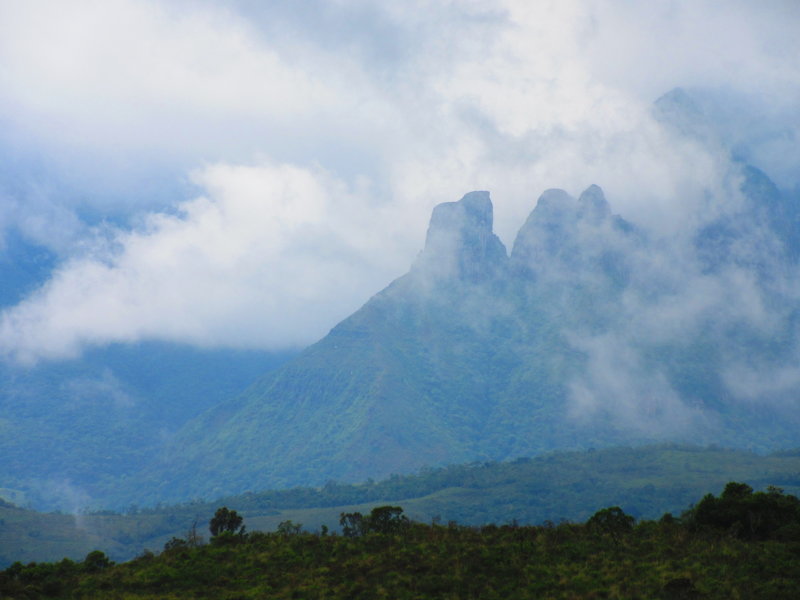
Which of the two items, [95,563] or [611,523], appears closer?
[611,523]

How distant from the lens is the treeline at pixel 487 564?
57.2m

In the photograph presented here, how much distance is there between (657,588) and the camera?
54.8 m

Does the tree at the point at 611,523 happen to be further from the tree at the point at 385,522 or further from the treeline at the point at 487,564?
the tree at the point at 385,522

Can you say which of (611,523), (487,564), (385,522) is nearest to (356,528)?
(385,522)

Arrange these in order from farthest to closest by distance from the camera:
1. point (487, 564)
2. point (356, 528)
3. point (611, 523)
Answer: point (356, 528)
point (611, 523)
point (487, 564)

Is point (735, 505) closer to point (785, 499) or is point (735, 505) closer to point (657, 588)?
point (785, 499)

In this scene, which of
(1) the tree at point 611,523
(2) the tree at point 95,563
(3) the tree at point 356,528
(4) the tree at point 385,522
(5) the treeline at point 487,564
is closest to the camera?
(5) the treeline at point 487,564

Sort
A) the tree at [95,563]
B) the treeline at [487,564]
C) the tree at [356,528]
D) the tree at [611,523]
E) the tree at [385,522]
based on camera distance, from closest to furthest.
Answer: the treeline at [487,564] < the tree at [611,523] < the tree at [95,563] < the tree at [385,522] < the tree at [356,528]

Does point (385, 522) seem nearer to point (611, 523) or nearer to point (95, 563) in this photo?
point (611, 523)

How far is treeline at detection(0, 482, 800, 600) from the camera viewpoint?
188ft

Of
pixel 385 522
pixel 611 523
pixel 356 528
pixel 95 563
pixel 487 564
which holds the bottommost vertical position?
pixel 487 564

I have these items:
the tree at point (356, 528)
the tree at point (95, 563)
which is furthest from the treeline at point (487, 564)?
the tree at point (356, 528)

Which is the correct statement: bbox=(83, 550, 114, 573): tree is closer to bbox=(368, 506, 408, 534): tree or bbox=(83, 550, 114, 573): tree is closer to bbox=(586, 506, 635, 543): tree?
bbox=(368, 506, 408, 534): tree

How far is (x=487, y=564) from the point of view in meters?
64.0
